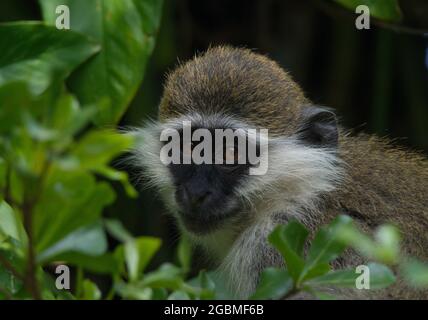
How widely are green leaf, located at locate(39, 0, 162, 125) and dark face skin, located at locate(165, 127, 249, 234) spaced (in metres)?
0.50

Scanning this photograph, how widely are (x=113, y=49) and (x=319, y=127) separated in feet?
3.52

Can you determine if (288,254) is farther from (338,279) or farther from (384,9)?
(384,9)

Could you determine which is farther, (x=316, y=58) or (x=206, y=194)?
(x=316, y=58)

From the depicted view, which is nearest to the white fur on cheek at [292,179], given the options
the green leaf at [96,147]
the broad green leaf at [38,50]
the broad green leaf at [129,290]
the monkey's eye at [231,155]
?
the monkey's eye at [231,155]

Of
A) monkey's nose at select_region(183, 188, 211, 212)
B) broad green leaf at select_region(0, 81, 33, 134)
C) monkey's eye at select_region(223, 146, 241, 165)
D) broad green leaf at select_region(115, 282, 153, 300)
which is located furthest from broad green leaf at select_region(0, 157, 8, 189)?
monkey's eye at select_region(223, 146, 241, 165)

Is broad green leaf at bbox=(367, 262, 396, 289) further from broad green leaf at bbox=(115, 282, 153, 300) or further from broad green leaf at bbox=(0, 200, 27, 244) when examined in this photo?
broad green leaf at bbox=(0, 200, 27, 244)

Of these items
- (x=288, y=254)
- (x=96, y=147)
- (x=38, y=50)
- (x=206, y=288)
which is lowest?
(x=206, y=288)

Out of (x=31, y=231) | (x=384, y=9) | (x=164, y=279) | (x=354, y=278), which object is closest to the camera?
(x=31, y=231)

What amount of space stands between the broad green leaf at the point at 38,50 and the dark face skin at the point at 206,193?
28.0 inches

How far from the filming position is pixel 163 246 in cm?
678

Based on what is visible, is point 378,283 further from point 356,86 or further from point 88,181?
point 356,86

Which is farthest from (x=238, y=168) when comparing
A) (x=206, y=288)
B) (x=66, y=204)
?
(x=66, y=204)

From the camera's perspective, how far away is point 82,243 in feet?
6.23

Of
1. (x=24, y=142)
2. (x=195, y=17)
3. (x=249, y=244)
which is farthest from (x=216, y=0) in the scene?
(x=24, y=142)
